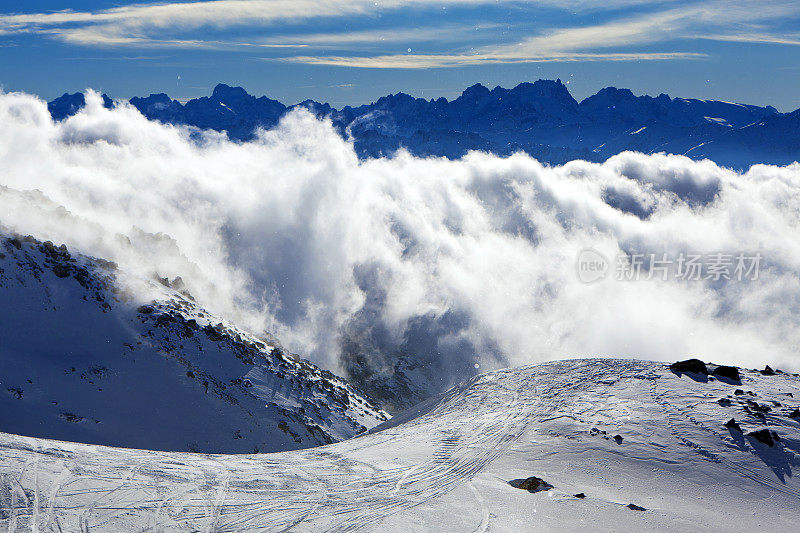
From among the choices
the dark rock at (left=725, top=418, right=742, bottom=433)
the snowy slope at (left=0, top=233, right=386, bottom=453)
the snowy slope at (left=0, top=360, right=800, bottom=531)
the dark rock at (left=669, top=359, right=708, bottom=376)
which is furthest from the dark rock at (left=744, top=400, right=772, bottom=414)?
the snowy slope at (left=0, top=233, right=386, bottom=453)

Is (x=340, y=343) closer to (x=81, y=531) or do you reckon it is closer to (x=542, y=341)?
(x=542, y=341)

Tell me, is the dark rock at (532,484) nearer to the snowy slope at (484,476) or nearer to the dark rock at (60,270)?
the snowy slope at (484,476)

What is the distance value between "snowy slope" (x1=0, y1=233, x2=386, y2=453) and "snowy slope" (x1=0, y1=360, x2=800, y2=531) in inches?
614

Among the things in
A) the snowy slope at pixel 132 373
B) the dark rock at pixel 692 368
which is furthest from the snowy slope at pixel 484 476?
the snowy slope at pixel 132 373

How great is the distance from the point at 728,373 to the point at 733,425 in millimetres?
7176

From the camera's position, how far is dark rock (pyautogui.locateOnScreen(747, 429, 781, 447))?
63.7 ft

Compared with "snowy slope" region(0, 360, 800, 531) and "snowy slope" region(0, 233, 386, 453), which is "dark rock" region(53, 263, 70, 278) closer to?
"snowy slope" region(0, 233, 386, 453)

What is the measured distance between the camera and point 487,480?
17328 millimetres

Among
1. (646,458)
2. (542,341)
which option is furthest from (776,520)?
(542,341)

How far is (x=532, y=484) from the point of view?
54.3ft

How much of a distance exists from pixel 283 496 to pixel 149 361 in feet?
91.4

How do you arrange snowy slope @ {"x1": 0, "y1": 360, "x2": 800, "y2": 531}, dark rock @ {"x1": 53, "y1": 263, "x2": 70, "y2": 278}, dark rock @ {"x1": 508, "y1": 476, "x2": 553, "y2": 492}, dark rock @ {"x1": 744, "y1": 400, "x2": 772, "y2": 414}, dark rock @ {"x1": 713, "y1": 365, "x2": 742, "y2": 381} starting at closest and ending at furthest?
snowy slope @ {"x1": 0, "y1": 360, "x2": 800, "y2": 531} → dark rock @ {"x1": 508, "y1": 476, "x2": 553, "y2": 492} → dark rock @ {"x1": 744, "y1": 400, "x2": 772, "y2": 414} → dark rock @ {"x1": 713, "y1": 365, "x2": 742, "y2": 381} → dark rock @ {"x1": 53, "y1": 263, "x2": 70, "y2": 278}

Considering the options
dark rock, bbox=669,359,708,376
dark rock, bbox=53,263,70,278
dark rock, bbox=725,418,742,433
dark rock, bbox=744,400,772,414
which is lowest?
dark rock, bbox=53,263,70,278

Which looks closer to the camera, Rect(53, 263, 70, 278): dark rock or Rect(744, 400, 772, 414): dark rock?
Rect(744, 400, 772, 414): dark rock
